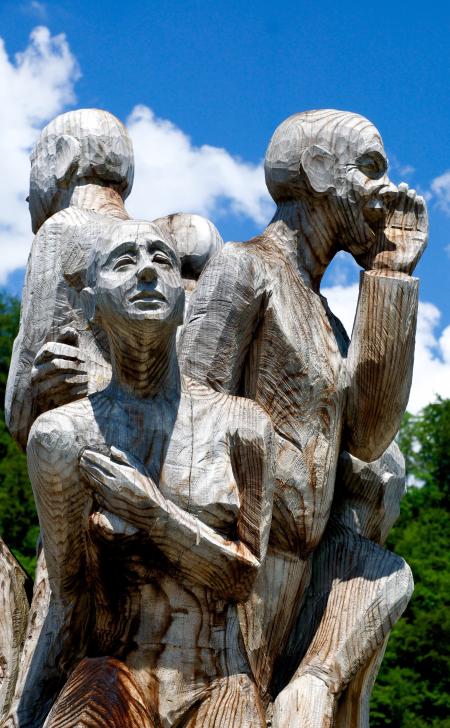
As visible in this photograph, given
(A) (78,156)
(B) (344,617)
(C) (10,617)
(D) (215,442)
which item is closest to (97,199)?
(A) (78,156)

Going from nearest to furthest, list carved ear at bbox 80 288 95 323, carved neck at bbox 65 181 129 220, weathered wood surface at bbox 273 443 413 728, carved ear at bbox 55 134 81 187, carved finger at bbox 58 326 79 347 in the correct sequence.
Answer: carved ear at bbox 80 288 95 323
weathered wood surface at bbox 273 443 413 728
carved finger at bbox 58 326 79 347
carved neck at bbox 65 181 129 220
carved ear at bbox 55 134 81 187

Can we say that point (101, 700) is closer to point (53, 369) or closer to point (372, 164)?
point (53, 369)

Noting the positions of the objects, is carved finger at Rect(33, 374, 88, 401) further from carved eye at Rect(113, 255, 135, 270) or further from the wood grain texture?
the wood grain texture

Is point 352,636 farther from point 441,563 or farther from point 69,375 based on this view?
point 441,563

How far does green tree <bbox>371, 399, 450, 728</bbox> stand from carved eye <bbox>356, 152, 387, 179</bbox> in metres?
15.2

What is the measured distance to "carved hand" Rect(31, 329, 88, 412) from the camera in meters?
5.67

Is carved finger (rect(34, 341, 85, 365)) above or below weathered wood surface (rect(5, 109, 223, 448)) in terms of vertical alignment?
below

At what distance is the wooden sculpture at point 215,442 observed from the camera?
15.8 feet

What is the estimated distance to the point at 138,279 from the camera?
4.81 m

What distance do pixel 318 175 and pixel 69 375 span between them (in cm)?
132

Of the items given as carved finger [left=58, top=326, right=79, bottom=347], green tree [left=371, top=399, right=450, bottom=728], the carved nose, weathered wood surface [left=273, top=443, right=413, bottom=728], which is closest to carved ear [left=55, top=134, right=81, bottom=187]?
carved finger [left=58, top=326, right=79, bottom=347]

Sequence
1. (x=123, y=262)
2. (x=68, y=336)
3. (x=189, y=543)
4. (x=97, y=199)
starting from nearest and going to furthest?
(x=189, y=543) → (x=123, y=262) → (x=68, y=336) → (x=97, y=199)

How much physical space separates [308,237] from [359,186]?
12.0 inches

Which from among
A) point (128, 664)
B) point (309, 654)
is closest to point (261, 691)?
point (309, 654)
